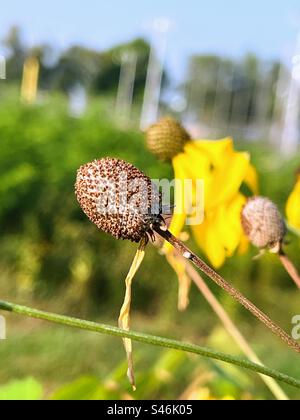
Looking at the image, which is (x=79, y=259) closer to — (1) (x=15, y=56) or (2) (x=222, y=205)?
(2) (x=222, y=205)

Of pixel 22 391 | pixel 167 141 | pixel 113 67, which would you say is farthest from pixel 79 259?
pixel 113 67

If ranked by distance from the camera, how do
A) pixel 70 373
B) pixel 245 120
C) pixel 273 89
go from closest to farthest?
pixel 70 373, pixel 273 89, pixel 245 120

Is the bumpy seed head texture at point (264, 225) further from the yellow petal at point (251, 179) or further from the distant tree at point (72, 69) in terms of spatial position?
the distant tree at point (72, 69)

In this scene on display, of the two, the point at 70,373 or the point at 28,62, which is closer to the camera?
the point at 70,373

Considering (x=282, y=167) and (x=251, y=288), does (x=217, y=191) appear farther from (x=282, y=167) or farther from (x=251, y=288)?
(x=282, y=167)

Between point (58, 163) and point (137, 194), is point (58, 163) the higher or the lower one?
the higher one

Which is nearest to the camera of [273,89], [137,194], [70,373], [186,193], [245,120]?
[137,194]

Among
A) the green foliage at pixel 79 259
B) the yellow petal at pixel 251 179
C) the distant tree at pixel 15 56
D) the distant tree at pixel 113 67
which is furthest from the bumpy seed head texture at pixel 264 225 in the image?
the distant tree at pixel 113 67
